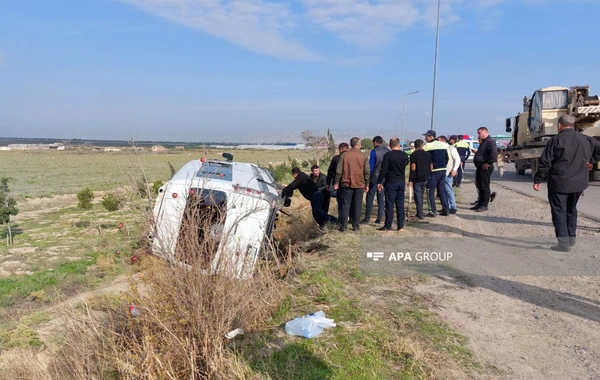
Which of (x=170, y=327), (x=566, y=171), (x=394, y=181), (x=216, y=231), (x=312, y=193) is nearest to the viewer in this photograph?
(x=170, y=327)

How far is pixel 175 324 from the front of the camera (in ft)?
13.2

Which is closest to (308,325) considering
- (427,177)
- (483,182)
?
(427,177)

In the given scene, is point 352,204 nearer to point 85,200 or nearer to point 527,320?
point 527,320

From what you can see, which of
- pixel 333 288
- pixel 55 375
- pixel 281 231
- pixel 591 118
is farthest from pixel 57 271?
pixel 591 118

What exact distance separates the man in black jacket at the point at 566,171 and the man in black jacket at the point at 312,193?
3824mm

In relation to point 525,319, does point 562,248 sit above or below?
above

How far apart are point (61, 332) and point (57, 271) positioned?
5.39m

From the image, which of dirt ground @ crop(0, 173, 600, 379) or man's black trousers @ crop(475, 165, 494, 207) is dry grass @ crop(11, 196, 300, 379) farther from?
man's black trousers @ crop(475, 165, 494, 207)

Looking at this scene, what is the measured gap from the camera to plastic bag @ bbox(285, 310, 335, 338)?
4.19 metres

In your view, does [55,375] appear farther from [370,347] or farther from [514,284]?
[514,284]

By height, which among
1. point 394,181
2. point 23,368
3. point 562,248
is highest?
point 394,181

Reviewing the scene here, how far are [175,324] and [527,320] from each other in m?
3.18

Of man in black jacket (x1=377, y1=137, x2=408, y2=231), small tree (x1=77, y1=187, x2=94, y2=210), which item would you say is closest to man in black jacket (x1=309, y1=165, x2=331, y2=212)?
man in black jacket (x1=377, y1=137, x2=408, y2=231)

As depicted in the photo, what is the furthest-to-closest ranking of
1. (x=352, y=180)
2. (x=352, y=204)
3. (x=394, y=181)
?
(x=352, y=204) < (x=394, y=181) < (x=352, y=180)
